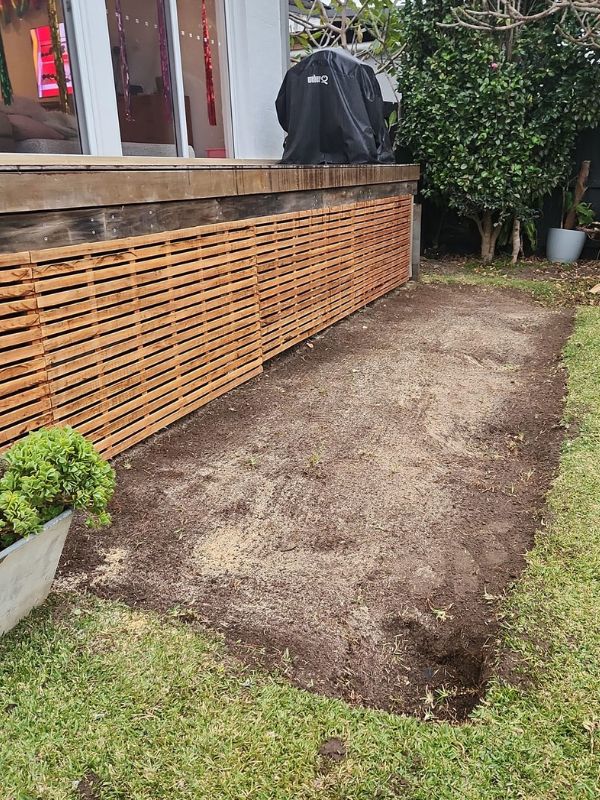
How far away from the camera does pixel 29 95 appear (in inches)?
191

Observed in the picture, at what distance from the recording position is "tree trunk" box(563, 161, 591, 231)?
10266 millimetres

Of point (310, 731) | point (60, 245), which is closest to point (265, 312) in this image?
point (60, 245)

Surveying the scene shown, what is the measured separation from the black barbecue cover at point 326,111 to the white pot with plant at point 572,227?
14.0ft

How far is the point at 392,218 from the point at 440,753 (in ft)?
25.3

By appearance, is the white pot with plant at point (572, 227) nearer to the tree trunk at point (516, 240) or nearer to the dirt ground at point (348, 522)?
the tree trunk at point (516, 240)

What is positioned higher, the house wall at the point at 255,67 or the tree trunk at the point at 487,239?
the house wall at the point at 255,67

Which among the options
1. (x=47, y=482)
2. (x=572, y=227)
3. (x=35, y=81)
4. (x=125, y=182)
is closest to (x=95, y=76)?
(x=35, y=81)

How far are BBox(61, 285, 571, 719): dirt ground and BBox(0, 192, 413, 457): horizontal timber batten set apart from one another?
0.28 meters

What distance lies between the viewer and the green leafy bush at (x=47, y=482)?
6.86 feet

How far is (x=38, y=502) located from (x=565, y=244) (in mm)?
10458

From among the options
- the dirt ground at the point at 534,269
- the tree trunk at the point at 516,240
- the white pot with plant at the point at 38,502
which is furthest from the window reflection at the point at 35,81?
the tree trunk at the point at 516,240

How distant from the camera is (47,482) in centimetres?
216

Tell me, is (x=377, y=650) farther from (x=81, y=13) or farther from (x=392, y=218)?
(x=392, y=218)

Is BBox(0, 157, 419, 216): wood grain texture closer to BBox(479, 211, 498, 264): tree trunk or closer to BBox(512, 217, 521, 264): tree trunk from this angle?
BBox(479, 211, 498, 264): tree trunk
